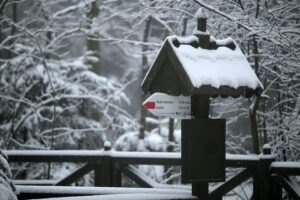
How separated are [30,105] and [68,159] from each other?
4324mm

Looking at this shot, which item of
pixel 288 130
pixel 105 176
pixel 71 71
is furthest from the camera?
pixel 71 71

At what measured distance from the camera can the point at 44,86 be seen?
10.5 metres

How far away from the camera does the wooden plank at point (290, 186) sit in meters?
4.80

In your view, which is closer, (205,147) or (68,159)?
(205,147)

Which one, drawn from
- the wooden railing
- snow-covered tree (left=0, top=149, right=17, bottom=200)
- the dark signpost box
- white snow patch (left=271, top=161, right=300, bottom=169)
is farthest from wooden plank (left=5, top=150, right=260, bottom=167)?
snow-covered tree (left=0, top=149, right=17, bottom=200)

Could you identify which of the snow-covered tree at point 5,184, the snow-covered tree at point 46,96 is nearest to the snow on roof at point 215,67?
the snow-covered tree at point 5,184

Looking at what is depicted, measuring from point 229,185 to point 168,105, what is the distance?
141 cm

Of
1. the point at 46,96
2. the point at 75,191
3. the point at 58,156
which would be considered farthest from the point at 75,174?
the point at 46,96

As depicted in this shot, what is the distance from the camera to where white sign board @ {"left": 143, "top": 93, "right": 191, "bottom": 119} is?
4.29 metres

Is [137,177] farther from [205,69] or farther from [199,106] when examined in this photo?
[205,69]

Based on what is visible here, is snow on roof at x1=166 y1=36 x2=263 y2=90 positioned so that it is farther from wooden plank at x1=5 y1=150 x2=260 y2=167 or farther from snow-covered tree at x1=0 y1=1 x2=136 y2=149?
snow-covered tree at x1=0 y1=1 x2=136 y2=149

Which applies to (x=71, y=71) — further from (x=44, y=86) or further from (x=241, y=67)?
(x=241, y=67)

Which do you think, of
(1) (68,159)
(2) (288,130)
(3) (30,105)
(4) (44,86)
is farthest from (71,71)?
(2) (288,130)

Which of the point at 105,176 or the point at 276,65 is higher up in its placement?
the point at 276,65
